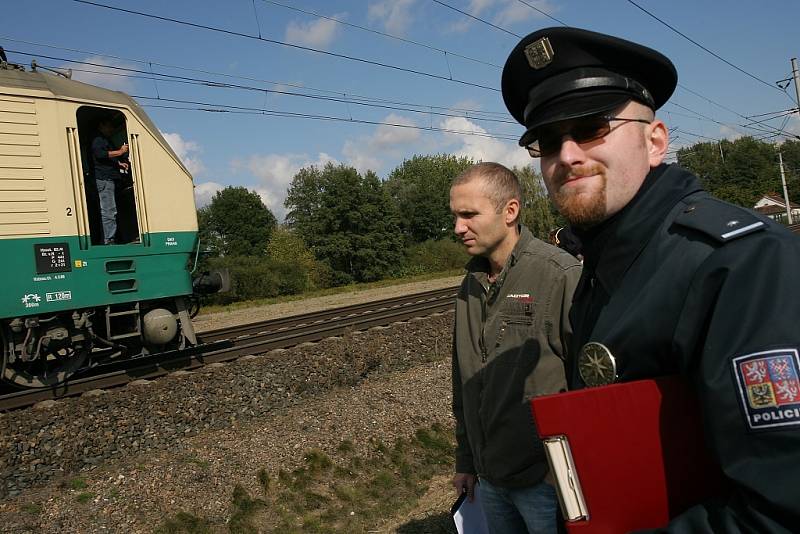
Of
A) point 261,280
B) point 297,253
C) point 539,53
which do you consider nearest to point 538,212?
point 297,253

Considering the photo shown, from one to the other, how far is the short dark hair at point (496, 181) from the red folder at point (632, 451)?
165 centimetres

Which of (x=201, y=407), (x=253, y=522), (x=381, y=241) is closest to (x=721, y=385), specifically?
(x=253, y=522)

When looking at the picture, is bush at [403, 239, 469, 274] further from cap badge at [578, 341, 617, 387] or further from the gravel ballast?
cap badge at [578, 341, 617, 387]

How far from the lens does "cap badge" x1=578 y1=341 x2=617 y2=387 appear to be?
4.00 ft

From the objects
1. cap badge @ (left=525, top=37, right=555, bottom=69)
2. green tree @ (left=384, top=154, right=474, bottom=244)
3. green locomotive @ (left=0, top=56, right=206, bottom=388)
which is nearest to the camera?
cap badge @ (left=525, top=37, right=555, bottom=69)

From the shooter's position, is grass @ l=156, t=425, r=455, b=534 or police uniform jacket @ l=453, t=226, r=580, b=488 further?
grass @ l=156, t=425, r=455, b=534

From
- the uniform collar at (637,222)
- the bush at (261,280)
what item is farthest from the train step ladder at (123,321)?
the bush at (261,280)

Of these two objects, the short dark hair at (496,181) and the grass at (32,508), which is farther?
the grass at (32,508)

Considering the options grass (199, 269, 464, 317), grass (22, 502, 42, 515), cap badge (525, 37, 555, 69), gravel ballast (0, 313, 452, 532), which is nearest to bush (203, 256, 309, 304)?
grass (199, 269, 464, 317)

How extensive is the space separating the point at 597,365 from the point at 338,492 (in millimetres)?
4277

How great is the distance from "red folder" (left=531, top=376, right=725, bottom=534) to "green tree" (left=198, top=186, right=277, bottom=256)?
66.4 meters

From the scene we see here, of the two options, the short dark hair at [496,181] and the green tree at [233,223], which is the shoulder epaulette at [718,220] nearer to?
the short dark hair at [496,181]

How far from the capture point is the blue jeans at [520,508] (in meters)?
2.28

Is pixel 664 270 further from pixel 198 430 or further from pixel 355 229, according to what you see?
pixel 355 229
